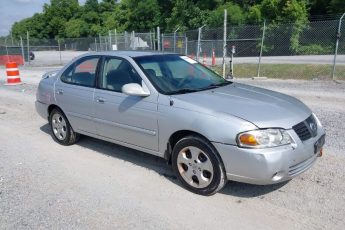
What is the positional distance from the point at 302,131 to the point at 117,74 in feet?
8.55

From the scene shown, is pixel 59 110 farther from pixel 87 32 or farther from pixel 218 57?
pixel 87 32

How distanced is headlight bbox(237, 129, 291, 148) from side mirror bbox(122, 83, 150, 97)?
1.41 metres

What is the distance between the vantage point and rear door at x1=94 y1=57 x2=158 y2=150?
474cm

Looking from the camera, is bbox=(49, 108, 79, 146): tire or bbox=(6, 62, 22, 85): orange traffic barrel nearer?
bbox=(49, 108, 79, 146): tire

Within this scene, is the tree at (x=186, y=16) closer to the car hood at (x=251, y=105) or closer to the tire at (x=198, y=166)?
the car hood at (x=251, y=105)

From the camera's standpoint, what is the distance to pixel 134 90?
15.3 ft

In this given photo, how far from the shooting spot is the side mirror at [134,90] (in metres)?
4.68

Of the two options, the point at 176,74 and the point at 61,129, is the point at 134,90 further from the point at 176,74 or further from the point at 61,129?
the point at 61,129

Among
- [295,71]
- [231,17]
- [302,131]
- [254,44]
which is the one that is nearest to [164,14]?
[231,17]

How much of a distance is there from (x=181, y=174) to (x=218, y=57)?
2711 cm

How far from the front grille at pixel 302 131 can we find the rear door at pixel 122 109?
164 centimetres

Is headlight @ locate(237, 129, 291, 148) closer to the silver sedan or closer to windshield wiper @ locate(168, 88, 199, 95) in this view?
the silver sedan

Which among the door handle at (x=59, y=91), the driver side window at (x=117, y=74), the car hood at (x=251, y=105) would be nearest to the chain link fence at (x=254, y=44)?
the door handle at (x=59, y=91)

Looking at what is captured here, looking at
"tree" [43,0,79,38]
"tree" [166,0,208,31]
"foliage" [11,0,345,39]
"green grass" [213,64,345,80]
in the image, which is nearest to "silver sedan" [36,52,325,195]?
"green grass" [213,64,345,80]
